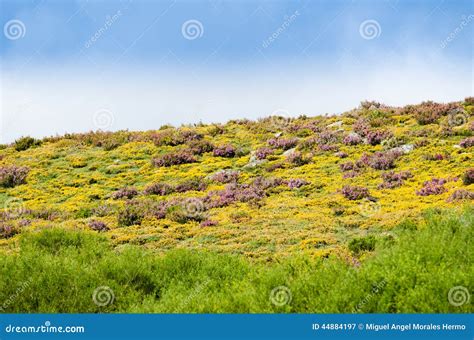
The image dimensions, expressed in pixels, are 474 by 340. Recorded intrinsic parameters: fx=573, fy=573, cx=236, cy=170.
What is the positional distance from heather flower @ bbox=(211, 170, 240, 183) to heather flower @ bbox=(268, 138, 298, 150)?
5328 millimetres

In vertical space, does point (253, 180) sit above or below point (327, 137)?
below

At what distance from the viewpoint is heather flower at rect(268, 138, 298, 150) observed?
33844 millimetres

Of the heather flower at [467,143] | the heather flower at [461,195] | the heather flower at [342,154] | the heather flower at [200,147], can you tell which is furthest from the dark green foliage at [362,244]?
the heather flower at [200,147]

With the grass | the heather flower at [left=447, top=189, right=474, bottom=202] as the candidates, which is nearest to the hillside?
the heather flower at [left=447, top=189, right=474, bottom=202]

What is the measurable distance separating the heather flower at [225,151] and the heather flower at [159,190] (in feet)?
21.5

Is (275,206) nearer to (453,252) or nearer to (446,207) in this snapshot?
(446,207)

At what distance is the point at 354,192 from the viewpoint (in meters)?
23.8

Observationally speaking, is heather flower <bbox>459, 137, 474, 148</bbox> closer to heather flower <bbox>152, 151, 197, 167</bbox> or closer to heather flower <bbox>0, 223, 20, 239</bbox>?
heather flower <bbox>152, 151, 197, 167</bbox>

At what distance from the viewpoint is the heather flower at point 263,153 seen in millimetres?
32000

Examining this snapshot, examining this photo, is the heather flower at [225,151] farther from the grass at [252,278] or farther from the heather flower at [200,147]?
the grass at [252,278]

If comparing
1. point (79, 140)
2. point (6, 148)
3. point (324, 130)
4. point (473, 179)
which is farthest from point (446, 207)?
point (6, 148)

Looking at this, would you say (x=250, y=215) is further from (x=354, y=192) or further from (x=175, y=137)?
Result: (x=175, y=137)

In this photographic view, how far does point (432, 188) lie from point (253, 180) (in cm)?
860

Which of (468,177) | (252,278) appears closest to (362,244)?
(252,278)
